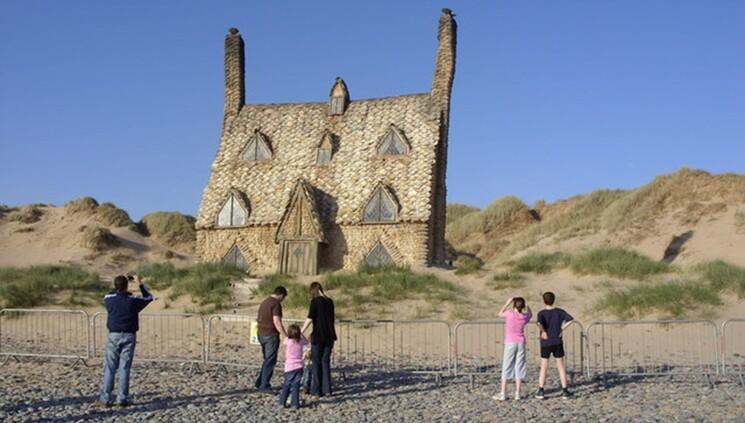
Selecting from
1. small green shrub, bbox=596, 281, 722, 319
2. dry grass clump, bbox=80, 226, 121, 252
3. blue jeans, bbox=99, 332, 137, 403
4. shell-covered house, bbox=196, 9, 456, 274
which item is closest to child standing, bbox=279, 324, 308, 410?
blue jeans, bbox=99, 332, 137, 403

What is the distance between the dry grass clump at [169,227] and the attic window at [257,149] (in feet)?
69.2

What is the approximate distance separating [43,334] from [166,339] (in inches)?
146

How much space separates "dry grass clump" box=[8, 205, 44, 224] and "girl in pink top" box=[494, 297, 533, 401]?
46.9 meters

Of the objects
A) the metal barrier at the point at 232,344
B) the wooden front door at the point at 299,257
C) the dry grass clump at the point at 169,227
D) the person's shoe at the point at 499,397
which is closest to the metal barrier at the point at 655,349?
the person's shoe at the point at 499,397

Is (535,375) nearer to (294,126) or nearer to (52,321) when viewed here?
(52,321)

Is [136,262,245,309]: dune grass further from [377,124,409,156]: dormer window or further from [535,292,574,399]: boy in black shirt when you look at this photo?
[535,292,574,399]: boy in black shirt

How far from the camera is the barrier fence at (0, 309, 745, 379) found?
16078 millimetres

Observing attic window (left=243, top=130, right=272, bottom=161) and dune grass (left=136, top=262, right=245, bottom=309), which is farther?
attic window (left=243, top=130, right=272, bottom=161)

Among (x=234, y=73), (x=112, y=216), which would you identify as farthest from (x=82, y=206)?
(x=234, y=73)

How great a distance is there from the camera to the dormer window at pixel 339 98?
35.3 metres

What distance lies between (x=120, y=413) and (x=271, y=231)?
21.2 meters

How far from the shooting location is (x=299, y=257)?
31922 mm

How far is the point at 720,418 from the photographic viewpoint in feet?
37.9

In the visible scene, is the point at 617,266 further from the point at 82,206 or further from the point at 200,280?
the point at 82,206
